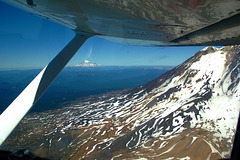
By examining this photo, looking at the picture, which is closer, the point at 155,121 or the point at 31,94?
the point at 31,94

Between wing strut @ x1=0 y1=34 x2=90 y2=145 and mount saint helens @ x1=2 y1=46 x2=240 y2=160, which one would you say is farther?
mount saint helens @ x1=2 y1=46 x2=240 y2=160

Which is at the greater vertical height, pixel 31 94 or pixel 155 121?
pixel 31 94

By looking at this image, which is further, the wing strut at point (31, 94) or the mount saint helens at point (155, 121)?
the mount saint helens at point (155, 121)

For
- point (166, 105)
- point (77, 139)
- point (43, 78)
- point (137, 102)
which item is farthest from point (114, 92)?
point (43, 78)
